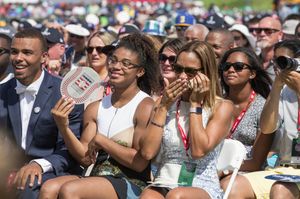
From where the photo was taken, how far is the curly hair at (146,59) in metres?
6.71

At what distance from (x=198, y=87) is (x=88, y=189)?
3.59 ft

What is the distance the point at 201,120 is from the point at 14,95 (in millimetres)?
1846

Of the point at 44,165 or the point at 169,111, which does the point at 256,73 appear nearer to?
the point at 169,111

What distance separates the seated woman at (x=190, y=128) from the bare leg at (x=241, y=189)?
119 mm

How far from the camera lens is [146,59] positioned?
6793 millimetres

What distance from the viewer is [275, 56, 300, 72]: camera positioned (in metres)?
5.98

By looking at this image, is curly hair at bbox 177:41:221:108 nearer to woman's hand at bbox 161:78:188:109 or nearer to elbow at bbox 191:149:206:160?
woman's hand at bbox 161:78:188:109

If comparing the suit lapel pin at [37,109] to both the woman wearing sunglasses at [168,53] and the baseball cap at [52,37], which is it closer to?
the woman wearing sunglasses at [168,53]

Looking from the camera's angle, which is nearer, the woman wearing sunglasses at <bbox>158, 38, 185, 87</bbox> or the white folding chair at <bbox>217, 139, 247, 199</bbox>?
the white folding chair at <bbox>217, 139, 247, 199</bbox>

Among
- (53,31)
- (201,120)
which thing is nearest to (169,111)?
(201,120)

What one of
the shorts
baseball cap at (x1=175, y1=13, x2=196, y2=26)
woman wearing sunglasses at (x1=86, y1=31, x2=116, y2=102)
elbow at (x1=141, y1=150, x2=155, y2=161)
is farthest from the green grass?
elbow at (x1=141, y1=150, x2=155, y2=161)

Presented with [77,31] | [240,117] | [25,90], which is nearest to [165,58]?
[240,117]

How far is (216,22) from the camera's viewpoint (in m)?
12.3

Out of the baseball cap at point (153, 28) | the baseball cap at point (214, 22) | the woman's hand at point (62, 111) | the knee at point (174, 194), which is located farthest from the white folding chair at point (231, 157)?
the baseball cap at point (214, 22)
